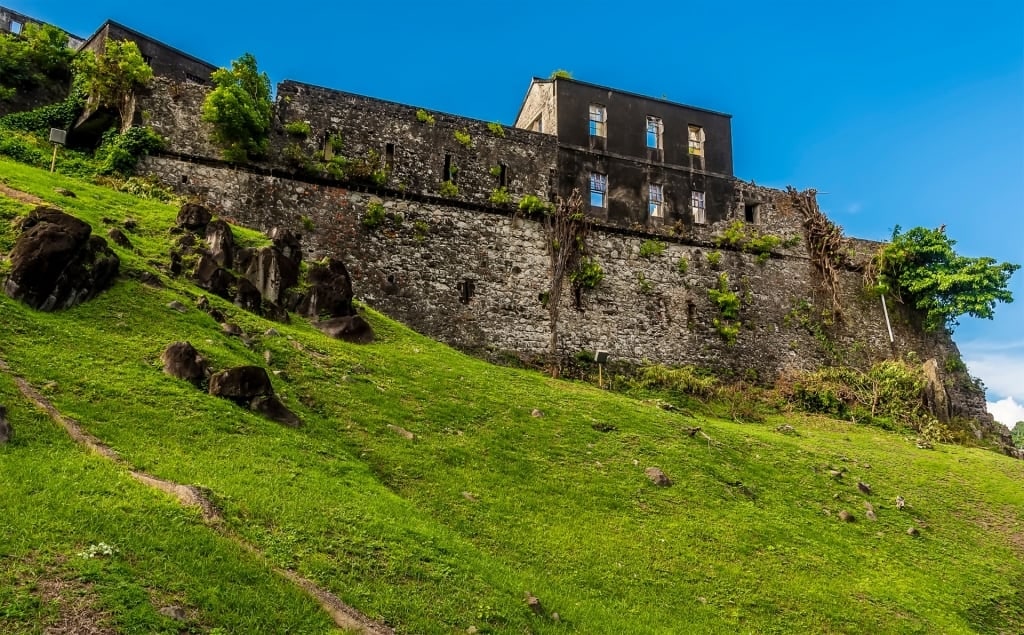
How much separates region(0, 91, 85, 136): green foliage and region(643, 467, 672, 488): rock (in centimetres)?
2082

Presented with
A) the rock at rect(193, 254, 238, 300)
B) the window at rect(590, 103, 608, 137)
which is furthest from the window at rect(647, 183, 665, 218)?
the rock at rect(193, 254, 238, 300)

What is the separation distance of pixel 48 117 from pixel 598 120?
18635 mm

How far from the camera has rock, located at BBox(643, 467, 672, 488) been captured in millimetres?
13562

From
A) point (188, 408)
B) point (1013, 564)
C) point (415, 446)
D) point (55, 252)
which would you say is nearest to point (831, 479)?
point (1013, 564)

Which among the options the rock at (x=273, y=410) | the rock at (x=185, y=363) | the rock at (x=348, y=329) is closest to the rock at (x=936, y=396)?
the rock at (x=348, y=329)

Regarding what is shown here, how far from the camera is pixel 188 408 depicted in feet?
35.8

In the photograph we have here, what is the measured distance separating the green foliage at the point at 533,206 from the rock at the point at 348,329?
10093mm

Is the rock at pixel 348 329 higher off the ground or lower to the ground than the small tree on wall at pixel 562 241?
lower

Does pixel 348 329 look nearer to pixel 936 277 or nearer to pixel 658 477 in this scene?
pixel 658 477

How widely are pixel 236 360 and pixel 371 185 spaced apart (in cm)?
1286

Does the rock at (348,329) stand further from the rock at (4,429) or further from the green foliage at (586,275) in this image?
the green foliage at (586,275)

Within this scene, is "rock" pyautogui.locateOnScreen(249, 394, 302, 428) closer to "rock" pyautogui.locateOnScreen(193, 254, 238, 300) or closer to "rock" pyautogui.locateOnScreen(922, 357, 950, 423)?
"rock" pyautogui.locateOnScreen(193, 254, 238, 300)

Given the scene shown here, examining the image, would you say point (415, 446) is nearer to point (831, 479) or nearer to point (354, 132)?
point (831, 479)

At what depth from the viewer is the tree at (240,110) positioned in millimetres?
22750
